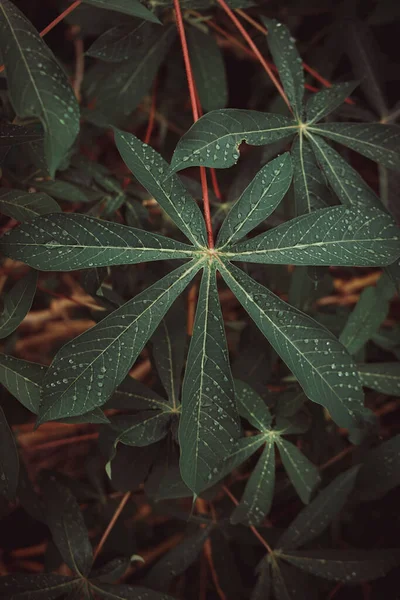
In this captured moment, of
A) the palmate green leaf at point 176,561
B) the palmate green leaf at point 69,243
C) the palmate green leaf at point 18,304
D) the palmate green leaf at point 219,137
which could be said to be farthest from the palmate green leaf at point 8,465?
the palmate green leaf at point 219,137

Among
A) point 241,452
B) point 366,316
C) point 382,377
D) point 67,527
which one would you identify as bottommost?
point 67,527

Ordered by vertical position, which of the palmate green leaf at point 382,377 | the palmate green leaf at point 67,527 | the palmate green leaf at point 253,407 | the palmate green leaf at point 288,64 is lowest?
the palmate green leaf at point 67,527

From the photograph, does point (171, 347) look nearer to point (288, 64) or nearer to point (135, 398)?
point (135, 398)

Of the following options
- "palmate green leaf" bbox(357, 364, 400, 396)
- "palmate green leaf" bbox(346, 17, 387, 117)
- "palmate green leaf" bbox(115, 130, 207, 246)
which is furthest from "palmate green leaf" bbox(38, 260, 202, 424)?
"palmate green leaf" bbox(346, 17, 387, 117)

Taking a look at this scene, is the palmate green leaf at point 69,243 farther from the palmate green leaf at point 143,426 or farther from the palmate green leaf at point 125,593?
the palmate green leaf at point 125,593

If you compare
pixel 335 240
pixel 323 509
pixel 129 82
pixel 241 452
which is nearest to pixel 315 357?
pixel 335 240

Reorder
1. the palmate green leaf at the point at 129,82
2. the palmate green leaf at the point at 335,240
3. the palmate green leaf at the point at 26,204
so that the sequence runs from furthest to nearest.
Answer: the palmate green leaf at the point at 129,82
the palmate green leaf at the point at 26,204
the palmate green leaf at the point at 335,240

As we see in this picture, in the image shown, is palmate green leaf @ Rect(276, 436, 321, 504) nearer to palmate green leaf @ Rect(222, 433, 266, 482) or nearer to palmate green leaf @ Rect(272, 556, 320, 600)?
palmate green leaf @ Rect(222, 433, 266, 482)
